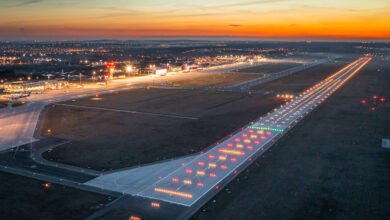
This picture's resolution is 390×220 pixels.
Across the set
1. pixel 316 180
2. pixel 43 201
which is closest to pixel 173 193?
pixel 43 201

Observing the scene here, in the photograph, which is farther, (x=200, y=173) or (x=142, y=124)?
(x=142, y=124)

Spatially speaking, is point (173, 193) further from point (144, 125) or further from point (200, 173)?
point (144, 125)

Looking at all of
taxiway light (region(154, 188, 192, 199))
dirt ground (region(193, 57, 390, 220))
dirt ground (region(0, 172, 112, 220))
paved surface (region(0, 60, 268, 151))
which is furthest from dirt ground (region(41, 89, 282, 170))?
dirt ground (region(193, 57, 390, 220))

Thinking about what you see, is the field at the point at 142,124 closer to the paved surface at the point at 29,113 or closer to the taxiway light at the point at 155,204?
the paved surface at the point at 29,113

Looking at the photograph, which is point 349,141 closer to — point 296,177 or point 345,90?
point 296,177

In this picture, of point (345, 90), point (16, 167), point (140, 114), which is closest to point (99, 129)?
point (140, 114)
